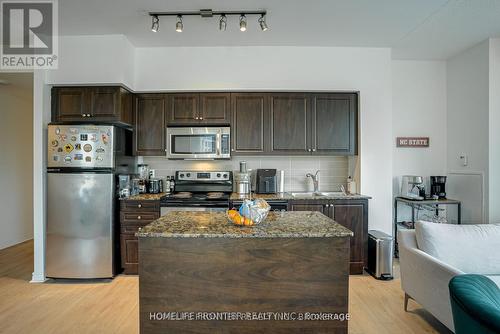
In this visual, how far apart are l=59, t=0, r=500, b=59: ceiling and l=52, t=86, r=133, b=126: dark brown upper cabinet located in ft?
2.18

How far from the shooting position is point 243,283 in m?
1.64

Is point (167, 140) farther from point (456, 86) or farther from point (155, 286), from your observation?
point (456, 86)

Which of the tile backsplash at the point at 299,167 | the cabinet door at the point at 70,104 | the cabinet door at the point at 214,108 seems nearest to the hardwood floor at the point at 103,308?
the tile backsplash at the point at 299,167

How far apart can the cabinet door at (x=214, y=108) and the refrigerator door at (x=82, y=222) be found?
4.40ft

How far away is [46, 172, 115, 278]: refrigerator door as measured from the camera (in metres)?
2.97

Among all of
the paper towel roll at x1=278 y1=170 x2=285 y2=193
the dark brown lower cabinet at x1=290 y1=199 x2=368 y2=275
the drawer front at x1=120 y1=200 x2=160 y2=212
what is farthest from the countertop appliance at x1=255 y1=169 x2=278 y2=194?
the drawer front at x1=120 y1=200 x2=160 y2=212

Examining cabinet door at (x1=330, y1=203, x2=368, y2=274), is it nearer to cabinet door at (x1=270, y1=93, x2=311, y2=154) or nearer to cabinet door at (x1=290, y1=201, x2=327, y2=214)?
cabinet door at (x1=290, y1=201, x2=327, y2=214)

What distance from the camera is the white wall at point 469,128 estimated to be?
10.8 ft

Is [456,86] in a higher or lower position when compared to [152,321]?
higher

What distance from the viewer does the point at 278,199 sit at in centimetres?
313

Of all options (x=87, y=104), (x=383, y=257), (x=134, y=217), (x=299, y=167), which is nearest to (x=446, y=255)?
(x=383, y=257)

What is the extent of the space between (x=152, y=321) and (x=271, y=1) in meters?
2.77

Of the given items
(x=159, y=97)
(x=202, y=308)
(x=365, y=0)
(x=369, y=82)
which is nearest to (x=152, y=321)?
(x=202, y=308)

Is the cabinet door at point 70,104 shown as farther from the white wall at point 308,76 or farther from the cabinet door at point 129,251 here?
the cabinet door at point 129,251
